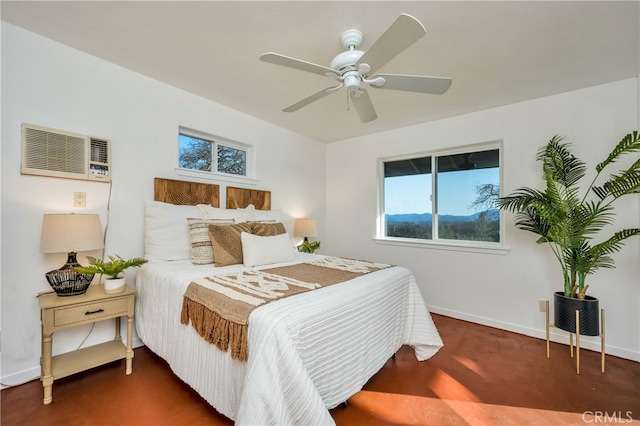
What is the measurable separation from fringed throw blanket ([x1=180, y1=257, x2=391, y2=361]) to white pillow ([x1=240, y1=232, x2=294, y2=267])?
0.18 meters

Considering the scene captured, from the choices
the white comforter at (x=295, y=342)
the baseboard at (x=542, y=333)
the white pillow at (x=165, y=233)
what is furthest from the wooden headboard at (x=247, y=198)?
the baseboard at (x=542, y=333)

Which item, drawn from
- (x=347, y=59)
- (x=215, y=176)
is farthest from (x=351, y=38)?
(x=215, y=176)

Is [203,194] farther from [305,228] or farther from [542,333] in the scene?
[542,333]

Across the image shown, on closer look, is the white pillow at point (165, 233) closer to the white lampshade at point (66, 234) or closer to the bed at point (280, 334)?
the bed at point (280, 334)

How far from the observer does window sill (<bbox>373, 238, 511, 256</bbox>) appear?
9.64 ft

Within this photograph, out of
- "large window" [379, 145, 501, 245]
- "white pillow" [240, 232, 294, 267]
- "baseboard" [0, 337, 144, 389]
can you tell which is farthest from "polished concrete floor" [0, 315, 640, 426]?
"large window" [379, 145, 501, 245]

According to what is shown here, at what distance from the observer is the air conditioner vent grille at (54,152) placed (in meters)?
1.85

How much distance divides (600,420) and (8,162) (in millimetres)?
3969

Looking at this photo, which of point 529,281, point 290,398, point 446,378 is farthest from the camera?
point 529,281

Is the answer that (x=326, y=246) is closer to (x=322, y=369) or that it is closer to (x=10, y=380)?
(x=322, y=369)

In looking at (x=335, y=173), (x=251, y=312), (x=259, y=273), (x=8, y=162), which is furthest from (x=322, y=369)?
(x=335, y=173)

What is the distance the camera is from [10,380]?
5.82ft

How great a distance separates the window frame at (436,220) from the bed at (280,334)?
1.33 m

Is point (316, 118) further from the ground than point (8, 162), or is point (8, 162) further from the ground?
point (316, 118)
